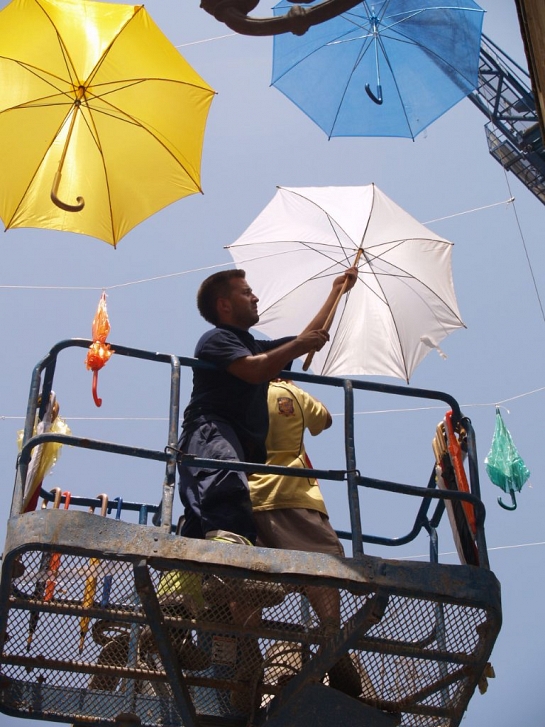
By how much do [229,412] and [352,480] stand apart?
0.99 meters

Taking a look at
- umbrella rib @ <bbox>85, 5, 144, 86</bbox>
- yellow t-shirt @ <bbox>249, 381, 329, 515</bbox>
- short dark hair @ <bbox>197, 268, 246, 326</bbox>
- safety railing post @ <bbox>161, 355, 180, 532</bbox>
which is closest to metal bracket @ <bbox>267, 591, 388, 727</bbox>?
yellow t-shirt @ <bbox>249, 381, 329, 515</bbox>

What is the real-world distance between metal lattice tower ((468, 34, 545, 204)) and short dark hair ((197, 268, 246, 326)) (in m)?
12.9

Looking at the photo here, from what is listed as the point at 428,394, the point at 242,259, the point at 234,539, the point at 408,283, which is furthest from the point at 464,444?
the point at 242,259

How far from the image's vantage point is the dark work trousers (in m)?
6.19

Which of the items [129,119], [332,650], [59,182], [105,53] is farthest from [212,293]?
[105,53]

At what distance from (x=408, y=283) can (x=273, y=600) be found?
3.81 m

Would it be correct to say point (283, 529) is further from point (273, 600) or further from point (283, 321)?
point (283, 321)

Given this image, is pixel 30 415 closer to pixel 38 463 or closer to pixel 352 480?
pixel 38 463

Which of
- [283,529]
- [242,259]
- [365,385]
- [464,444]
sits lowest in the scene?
[283,529]

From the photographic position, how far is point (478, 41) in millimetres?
10438

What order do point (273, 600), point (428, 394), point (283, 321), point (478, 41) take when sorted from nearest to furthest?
point (273, 600)
point (428, 394)
point (283, 321)
point (478, 41)

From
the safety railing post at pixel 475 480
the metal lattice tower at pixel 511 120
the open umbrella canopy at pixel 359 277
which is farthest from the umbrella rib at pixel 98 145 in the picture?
the metal lattice tower at pixel 511 120

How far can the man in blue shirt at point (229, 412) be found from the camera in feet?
20.5

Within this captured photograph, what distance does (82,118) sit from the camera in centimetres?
953
